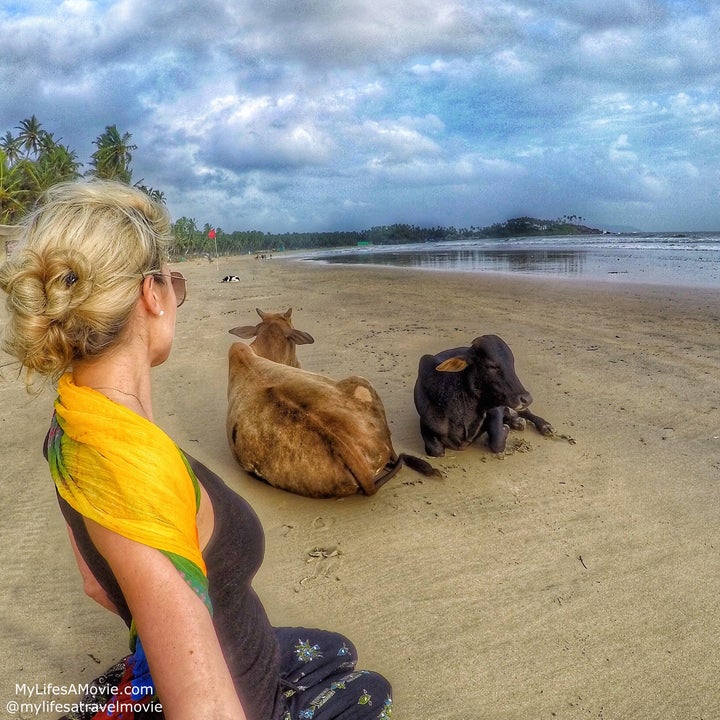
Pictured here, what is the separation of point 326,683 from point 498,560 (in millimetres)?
1991

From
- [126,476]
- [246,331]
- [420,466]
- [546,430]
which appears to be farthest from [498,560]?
[246,331]

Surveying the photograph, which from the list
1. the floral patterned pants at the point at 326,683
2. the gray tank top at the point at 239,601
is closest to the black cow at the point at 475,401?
the floral patterned pants at the point at 326,683

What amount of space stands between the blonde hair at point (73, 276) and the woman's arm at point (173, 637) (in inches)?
21.4

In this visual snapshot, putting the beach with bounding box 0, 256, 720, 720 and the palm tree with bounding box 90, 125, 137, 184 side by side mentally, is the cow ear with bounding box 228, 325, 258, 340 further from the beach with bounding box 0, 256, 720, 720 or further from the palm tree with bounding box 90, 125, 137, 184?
the palm tree with bounding box 90, 125, 137, 184

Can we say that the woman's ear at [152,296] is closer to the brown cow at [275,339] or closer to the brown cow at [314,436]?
the brown cow at [314,436]

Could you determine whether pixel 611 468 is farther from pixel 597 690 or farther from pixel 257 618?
pixel 257 618

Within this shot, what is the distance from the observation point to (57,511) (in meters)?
4.86

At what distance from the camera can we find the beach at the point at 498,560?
3066mm

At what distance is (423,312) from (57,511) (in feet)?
30.4

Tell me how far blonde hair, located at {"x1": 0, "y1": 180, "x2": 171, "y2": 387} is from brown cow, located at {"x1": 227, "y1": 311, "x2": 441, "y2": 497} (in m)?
2.95

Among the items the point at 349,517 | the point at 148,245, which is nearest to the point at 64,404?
the point at 148,245

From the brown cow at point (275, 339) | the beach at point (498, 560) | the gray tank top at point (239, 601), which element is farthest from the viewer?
the brown cow at point (275, 339)

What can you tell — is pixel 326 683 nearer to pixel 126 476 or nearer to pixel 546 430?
pixel 126 476

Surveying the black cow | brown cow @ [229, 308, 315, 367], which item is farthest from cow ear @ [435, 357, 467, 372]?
brown cow @ [229, 308, 315, 367]
